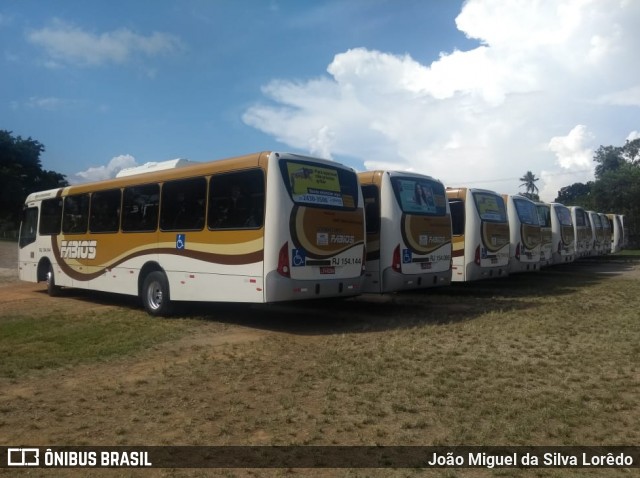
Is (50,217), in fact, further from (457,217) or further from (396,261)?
(457,217)

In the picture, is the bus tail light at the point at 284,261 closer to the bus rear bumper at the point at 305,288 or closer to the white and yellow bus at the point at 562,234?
the bus rear bumper at the point at 305,288

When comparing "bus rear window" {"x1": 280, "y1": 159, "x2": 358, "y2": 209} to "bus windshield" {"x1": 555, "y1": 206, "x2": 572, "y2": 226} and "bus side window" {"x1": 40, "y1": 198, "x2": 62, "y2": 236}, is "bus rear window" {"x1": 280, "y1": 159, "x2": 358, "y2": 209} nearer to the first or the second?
"bus side window" {"x1": 40, "y1": 198, "x2": 62, "y2": 236}

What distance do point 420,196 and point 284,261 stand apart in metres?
4.26

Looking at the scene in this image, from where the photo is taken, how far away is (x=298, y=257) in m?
9.23

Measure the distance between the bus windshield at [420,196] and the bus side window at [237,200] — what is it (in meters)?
3.41

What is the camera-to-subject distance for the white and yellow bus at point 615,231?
3414 cm

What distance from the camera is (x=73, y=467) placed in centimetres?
413

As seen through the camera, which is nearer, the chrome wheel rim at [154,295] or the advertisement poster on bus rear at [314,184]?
the advertisement poster on bus rear at [314,184]

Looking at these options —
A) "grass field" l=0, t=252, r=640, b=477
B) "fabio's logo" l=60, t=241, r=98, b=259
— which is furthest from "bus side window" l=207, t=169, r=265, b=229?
"fabio's logo" l=60, t=241, r=98, b=259

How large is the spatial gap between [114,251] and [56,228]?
3.51 metres

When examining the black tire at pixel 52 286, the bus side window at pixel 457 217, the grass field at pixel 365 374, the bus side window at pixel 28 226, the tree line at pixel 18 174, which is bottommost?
the grass field at pixel 365 374

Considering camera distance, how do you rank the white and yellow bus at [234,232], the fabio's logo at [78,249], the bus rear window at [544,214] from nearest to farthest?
the white and yellow bus at [234,232] < the fabio's logo at [78,249] < the bus rear window at [544,214]

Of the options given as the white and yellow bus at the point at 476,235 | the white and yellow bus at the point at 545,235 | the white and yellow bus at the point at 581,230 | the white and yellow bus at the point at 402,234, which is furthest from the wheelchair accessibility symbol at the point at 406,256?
the white and yellow bus at the point at 581,230

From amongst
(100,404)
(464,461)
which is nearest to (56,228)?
(100,404)
